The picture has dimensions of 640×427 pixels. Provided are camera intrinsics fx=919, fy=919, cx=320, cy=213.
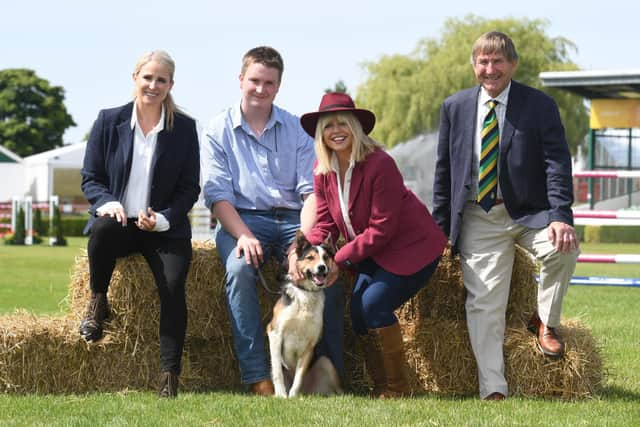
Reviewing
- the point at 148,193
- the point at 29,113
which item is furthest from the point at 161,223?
the point at 29,113

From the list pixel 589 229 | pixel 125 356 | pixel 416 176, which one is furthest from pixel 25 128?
pixel 125 356

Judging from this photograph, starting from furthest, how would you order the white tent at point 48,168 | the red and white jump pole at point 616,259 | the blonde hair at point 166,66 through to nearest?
1. the white tent at point 48,168
2. the red and white jump pole at point 616,259
3. the blonde hair at point 166,66

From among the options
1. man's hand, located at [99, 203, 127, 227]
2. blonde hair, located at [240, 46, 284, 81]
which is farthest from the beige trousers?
man's hand, located at [99, 203, 127, 227]

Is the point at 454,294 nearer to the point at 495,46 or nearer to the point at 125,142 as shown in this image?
the point at 495,46

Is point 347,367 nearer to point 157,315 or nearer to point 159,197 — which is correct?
point 157,315

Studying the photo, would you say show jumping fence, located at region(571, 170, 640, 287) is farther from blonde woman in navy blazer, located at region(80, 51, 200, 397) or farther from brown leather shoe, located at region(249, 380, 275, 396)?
blonde woman in navy blazer, located at region(80, 51, 200, 397)

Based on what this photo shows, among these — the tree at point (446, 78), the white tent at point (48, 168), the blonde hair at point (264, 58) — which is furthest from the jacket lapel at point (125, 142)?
the tree at point (446, 78)

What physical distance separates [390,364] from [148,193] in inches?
66.7

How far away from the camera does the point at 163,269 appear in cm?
524

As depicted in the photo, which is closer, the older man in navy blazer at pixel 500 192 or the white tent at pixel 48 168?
the older man in navy blazer at pixel 500 192

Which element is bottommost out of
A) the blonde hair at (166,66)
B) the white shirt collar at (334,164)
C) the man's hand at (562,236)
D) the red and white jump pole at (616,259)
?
the red and white jump pole at (616,259)

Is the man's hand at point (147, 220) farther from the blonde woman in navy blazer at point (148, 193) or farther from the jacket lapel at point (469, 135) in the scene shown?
the jacket lapel at point (469, 135)

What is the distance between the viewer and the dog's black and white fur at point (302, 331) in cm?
516

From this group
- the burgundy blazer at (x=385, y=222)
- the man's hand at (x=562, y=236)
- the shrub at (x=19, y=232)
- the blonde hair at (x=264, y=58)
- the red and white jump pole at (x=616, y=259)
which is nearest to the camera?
the man's hand at (x=562, y=236)
